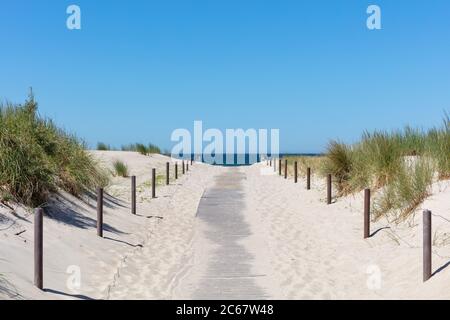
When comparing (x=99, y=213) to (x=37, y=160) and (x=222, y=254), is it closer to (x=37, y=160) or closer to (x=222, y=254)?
(x=37, y=160)

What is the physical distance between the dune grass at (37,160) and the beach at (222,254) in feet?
1.38

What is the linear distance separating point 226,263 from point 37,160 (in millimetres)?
4607

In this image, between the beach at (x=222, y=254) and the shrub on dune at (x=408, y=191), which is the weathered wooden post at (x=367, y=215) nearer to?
the beach at (x=222, y=254)

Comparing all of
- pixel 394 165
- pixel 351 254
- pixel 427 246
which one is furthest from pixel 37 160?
pixel 394 165

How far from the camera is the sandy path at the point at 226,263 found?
23.0 feet

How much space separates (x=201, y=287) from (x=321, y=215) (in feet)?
23.2

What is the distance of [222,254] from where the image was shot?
30.4 feet

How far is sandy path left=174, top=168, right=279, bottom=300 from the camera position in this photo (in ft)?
23.0

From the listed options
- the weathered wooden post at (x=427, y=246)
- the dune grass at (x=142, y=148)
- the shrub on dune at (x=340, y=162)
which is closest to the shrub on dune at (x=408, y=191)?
the weathered wooden post at (x=427, y=246)

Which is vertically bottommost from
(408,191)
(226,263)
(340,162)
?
(226,263)

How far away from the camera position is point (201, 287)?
7.21 m
